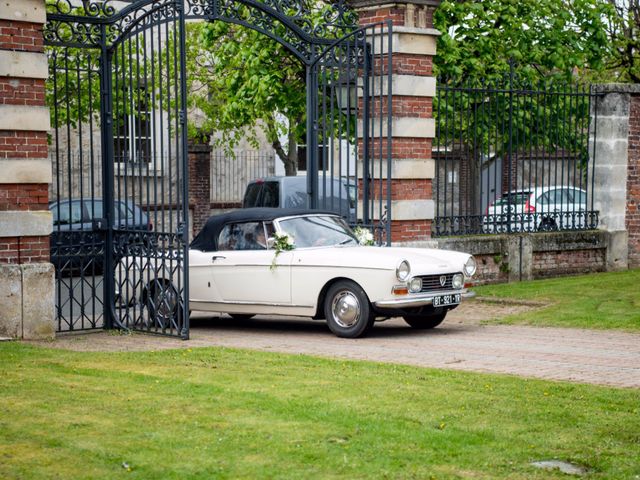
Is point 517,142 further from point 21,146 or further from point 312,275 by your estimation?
point 21,146

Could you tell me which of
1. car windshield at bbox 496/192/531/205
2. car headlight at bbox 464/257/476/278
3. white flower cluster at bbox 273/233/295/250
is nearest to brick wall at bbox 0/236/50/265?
white flower cluster at bbox 273/233/295/250

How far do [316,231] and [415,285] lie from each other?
1.66m

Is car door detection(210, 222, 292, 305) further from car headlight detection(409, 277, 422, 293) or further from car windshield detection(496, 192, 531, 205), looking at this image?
car windshield detection(496, 192, 531, 205)

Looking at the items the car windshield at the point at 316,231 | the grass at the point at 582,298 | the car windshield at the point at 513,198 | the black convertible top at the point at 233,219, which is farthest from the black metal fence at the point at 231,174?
the car windshield at the point at 316,231

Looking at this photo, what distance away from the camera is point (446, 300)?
13.6 m

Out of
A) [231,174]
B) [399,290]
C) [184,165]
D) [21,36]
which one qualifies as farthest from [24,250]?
[231,174]

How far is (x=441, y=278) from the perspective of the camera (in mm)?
13609

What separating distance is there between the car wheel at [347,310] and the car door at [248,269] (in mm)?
569

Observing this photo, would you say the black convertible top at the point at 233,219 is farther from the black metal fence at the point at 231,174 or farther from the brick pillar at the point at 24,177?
the black metal fence at the point at 231,174

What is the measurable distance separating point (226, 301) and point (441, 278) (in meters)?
2.65

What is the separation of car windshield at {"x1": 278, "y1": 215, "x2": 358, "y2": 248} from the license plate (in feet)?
4.90

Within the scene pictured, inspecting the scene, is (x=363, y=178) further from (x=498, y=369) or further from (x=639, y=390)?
(x=639, y=390)

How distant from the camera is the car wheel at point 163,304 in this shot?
44.0ft

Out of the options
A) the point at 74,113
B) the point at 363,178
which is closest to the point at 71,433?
the point at 363,178
